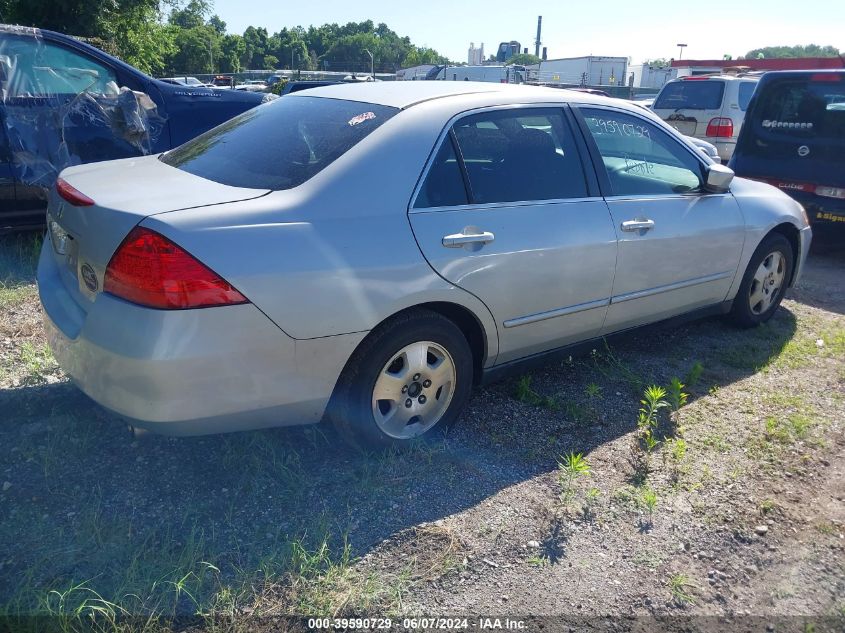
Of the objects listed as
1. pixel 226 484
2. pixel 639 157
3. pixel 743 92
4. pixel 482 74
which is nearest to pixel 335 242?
→ pixel 226 484

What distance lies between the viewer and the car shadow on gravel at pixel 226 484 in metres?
2.54

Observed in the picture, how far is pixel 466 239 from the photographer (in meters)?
3.17

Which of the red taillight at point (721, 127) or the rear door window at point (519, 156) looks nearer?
the rear door window at point (519, 156)

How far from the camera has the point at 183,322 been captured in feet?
8.27

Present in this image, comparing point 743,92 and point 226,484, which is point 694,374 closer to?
point 226,484

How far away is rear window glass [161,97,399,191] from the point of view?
3053mm

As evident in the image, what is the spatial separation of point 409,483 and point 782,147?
20.5 ft

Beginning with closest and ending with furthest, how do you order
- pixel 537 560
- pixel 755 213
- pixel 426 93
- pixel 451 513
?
pixel 537 560 < pixel 451 513 < pixel 426 93 < pixel 755 213

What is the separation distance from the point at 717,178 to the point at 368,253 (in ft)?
8.32

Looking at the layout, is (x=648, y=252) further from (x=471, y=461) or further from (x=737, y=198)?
(x=471, y=461)

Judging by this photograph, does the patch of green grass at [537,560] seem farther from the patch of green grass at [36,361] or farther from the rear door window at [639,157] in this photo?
the patch of green grass at [36,361]


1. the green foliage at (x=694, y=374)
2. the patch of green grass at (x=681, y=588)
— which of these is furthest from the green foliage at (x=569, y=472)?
the green foliage at (x=694, y=374)

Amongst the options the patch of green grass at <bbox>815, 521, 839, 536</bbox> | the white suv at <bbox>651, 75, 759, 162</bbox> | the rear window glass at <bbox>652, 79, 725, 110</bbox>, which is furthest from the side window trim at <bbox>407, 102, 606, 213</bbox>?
the rear window glass at <bbox>652, 79, 725, 110</bbox>

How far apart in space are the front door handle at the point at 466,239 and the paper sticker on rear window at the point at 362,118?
67cm
